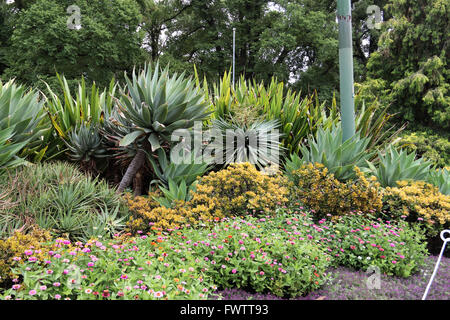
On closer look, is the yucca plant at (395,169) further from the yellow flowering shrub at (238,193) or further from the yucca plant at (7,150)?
the yucca plant at (7,150)

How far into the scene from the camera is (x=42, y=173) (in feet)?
12.2

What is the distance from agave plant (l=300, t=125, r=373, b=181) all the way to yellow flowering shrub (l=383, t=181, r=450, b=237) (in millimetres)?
523

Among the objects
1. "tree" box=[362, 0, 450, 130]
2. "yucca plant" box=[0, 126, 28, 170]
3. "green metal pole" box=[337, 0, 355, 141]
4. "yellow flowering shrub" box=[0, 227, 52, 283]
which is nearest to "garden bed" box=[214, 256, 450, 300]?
"yellow flowering shrub" box=[0, 227, 52, 283]

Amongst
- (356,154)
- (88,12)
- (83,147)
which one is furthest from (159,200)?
(88,12)

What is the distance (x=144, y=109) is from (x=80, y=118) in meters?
1.40

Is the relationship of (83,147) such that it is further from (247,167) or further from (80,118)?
(247,167)

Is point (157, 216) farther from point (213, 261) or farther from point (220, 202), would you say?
point (213, 261)

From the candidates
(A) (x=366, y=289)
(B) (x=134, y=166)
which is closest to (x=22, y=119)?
(B) (x=134, y=166)

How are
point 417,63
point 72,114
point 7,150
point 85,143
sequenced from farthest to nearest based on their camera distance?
point 417,63, point 72,114, point 85,143, point 7,150

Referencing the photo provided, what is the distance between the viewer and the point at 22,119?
4258 millimetres

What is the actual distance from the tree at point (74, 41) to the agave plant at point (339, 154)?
15.2 m

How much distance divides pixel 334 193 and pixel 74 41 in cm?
1667

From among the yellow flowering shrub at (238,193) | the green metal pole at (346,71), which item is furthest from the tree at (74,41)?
the yellow flowering shrub at (238,193)

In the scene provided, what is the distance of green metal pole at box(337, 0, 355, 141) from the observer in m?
4.76
